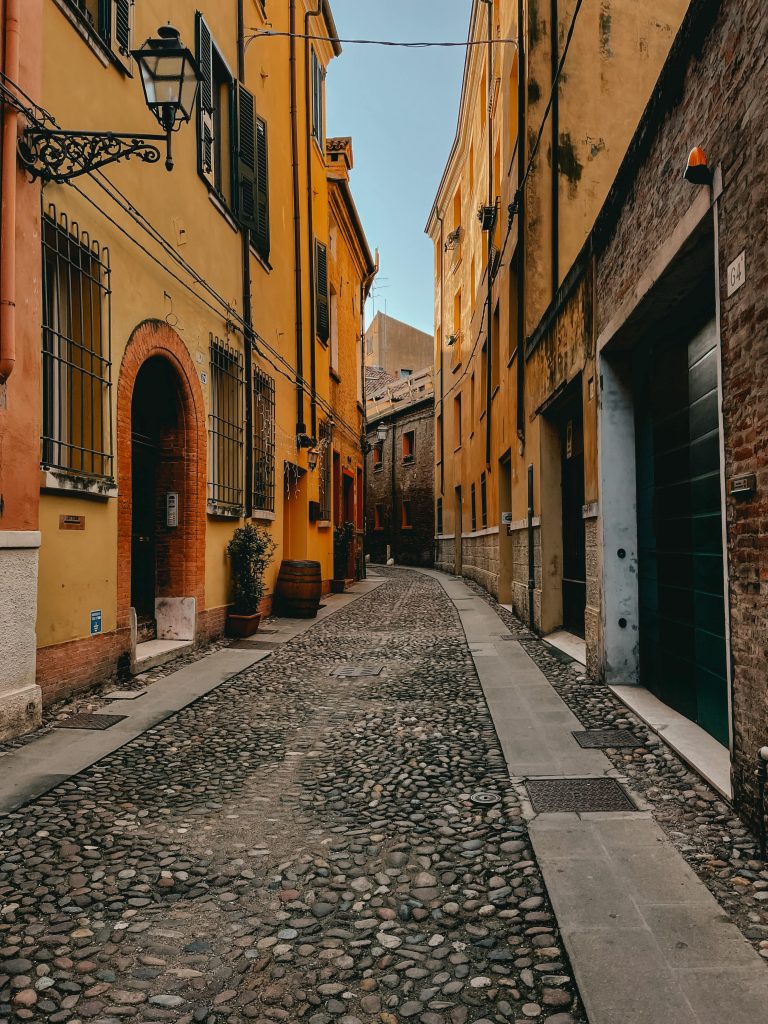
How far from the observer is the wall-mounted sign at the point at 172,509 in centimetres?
781

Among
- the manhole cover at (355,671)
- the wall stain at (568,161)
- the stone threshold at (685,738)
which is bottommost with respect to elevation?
the manhole cover at (355,671)

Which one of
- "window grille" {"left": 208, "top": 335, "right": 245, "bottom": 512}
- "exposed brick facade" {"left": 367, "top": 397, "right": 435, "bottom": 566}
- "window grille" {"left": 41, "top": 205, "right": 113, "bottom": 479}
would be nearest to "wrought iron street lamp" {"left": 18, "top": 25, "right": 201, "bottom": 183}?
"window grille" {"left": 41, "top": 205, "right": 113, "bottom": 479}

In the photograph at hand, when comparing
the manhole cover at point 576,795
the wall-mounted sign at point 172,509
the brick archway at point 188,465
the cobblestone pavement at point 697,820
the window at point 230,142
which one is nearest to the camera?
the cobblestone pavement at point 697,820

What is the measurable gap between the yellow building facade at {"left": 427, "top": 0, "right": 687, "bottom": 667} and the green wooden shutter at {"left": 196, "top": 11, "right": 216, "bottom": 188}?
13.1 feet

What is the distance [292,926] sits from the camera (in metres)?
2.43

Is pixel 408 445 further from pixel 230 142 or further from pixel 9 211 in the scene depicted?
pixel 9 211

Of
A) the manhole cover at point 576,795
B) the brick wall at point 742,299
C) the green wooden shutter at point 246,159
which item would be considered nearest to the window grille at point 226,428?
the green wooden shutter at point 246,159

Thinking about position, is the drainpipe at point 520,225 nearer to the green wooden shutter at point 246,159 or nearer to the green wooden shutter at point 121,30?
the green wooden shutter at point 246,159

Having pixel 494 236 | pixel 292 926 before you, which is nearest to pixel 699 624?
pixel 292 926

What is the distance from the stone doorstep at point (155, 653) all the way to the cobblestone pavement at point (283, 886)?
173 cm

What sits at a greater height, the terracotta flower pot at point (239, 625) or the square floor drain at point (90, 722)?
the terracotta flower pot at point (239, 625)

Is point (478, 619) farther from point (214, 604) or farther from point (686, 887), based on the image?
point (686, 887)

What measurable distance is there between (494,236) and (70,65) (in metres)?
9.32

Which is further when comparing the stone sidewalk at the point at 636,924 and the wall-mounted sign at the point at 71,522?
the wall-mounted sign at the point at 71,522
